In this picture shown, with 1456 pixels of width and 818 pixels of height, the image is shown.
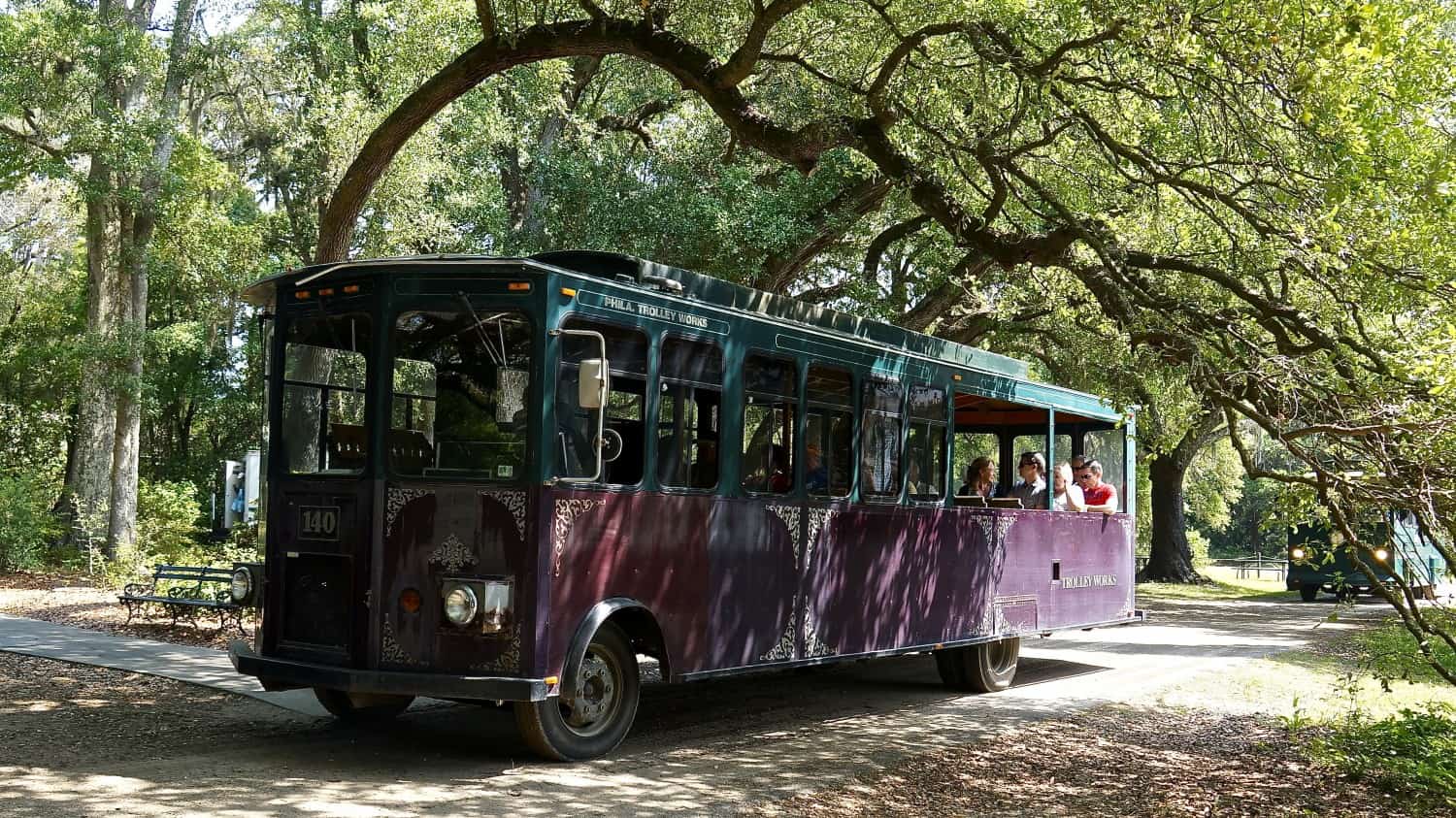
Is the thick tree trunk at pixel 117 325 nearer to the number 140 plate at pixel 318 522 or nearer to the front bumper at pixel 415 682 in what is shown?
the number 140 plate at pixel 318 522

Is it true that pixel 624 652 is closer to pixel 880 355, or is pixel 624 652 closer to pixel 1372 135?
pixel 880 355

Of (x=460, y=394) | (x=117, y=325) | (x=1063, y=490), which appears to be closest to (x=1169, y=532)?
(x=1063, y=490)

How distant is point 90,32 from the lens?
850 inches

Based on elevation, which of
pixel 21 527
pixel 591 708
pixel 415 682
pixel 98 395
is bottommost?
pixel 591 708

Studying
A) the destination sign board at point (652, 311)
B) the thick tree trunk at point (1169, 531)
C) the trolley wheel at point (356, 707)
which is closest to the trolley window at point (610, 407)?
the destination sign board at point (652, 311)

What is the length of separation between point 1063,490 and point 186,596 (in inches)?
399

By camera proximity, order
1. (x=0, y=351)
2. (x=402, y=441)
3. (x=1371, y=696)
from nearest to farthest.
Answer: (x=402, y=441) → (x=1371, y=696) → (x=0, y=351)

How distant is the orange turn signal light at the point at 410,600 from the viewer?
27.5ft

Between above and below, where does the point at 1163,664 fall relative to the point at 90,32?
below

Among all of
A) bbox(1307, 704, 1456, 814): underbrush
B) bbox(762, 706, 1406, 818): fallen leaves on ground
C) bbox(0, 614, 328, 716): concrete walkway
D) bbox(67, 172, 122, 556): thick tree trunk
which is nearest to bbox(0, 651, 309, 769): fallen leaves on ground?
bbox(0, 614, 328, 716): concrete walkway

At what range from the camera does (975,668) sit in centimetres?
1319

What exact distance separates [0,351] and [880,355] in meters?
34.0

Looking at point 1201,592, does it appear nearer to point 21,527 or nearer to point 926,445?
point 926,445

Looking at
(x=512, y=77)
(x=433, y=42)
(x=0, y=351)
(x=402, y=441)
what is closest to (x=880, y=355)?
(x=402, y=441)
